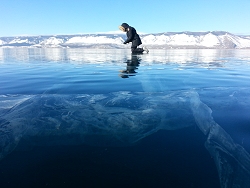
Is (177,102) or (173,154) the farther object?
(177,102)

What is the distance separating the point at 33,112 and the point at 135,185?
3298 mm

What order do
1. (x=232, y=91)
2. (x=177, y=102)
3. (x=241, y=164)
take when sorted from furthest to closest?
1. (x=232, y=91)
2. (x=177, y=102)
3. (x=241, y=164)

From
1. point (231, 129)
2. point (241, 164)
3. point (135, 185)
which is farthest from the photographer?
point (231, 129)

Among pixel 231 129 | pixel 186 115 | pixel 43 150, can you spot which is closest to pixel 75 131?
pixel 43 150

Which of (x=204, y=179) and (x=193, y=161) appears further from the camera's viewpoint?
(x=193, y=161)

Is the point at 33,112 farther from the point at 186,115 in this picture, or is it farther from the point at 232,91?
the point at 232,91

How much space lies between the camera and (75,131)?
3.48m

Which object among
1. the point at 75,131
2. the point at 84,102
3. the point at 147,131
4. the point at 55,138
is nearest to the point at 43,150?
the point at 55,138

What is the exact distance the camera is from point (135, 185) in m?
2.15

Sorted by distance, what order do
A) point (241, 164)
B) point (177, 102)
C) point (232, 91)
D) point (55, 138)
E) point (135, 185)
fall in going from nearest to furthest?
point (135, 185) < point (241, 164) < point (55, 138) < point (177, 102) < point (232, 91)

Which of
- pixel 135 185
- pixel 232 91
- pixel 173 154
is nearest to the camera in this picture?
pixel 135 185

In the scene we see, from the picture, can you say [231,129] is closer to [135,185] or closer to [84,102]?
[135,185]

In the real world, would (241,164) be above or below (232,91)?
below

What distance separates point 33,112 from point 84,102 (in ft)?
4.43
